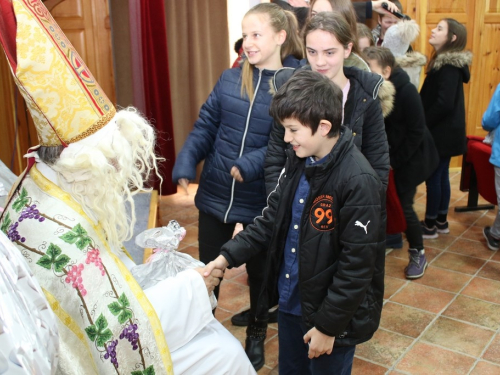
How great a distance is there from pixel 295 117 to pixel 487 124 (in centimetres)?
257

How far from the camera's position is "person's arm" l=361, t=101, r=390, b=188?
7.77ft

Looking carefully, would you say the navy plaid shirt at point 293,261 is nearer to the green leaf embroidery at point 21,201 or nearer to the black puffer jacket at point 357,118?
the black puffer jacket at point 357,118

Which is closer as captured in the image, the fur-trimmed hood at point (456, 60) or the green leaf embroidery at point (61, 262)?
the green leaf embroidery at point (61, 262)

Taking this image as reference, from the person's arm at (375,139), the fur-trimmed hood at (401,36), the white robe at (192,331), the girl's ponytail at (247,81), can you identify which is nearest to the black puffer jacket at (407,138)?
the fur-trimmed hood at (401,36)

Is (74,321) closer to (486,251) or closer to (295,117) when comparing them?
(295,117)

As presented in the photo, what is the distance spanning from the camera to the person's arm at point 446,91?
4.01 m

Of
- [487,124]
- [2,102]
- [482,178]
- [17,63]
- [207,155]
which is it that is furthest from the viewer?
[482,178]

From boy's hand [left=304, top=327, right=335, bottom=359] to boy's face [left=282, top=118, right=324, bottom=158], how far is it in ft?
1.75

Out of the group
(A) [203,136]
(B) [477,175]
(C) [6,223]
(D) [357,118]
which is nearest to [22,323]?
(C) [6,223]

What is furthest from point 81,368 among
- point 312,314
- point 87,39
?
point 87,39

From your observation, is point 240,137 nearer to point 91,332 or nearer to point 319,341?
point 319,341

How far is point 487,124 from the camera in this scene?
3.85 m

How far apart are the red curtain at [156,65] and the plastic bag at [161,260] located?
2742mm

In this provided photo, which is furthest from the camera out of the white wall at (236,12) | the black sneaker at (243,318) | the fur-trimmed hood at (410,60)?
the white wall at (236,12)
